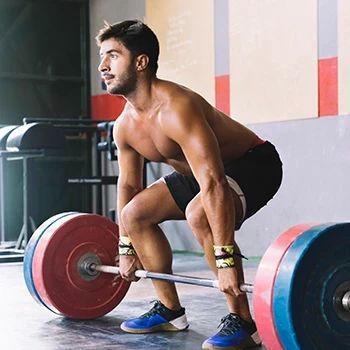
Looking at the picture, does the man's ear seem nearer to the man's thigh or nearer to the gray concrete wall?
the man's thigh

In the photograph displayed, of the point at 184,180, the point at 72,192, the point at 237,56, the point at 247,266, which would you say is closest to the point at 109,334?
the point at 184,180

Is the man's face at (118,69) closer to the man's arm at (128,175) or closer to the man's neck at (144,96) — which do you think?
the man's neck at (144,96)

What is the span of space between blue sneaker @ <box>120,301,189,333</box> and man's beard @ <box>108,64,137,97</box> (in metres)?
0.94

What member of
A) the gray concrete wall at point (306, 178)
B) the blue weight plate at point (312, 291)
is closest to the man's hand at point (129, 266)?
the blue weight plate at point (312, 291)

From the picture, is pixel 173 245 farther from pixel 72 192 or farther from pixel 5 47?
pixel 5 47

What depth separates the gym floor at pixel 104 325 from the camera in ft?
9.45

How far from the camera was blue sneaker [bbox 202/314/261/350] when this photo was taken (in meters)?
2.70

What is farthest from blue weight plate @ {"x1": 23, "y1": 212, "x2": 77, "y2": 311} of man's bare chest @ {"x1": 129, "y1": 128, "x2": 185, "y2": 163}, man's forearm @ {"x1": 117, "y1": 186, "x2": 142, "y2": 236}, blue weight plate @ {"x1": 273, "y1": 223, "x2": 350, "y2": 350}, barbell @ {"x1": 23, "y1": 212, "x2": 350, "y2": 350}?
blue weight plate @ {"x1": 273, "y1": 223, "x2": 350, "y2": 350}

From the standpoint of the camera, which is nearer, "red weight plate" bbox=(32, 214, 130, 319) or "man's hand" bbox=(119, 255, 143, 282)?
"man's hand" bbox=(119, 255, 143, 282)

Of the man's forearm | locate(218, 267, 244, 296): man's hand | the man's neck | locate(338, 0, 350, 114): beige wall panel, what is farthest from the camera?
locate(338, 0, 350, 114): beige wall panel

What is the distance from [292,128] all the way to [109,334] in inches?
111

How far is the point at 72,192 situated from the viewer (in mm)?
8023

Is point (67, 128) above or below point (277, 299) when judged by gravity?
above

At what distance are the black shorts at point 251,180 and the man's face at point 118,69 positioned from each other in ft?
1.47
